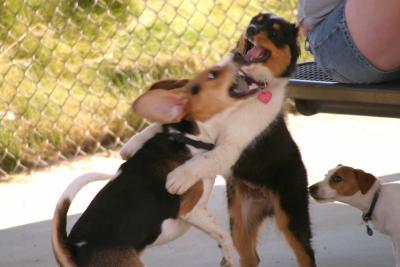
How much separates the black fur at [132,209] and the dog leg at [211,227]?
107 millimetres

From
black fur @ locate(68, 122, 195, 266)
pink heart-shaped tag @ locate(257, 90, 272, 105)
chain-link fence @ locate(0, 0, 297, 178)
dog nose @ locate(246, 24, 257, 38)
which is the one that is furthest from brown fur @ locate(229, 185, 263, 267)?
chain-link fence @ locate(0, 0, 297, 178)

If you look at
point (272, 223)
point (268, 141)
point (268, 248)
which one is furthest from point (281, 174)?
point (268, 248)

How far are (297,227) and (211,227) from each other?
0.41 m

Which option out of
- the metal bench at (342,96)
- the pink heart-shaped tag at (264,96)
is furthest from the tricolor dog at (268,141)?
the metal bench at (342,96)

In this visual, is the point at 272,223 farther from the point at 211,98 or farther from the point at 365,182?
the point at 211,98

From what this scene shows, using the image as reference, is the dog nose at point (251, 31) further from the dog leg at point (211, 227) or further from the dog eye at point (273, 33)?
the dog leg at point (211, 227)

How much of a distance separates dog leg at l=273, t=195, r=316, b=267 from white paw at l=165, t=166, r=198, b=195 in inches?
20.1

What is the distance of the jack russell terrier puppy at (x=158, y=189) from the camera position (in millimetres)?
3236

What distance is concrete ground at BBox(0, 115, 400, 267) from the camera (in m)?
4.38

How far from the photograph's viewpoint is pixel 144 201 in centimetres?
334

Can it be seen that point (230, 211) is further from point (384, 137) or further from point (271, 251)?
point (384, 137)

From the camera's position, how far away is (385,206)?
416 centimetres

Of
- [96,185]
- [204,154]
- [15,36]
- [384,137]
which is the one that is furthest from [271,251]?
[15,36]

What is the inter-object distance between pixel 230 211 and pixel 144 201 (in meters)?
0.75
